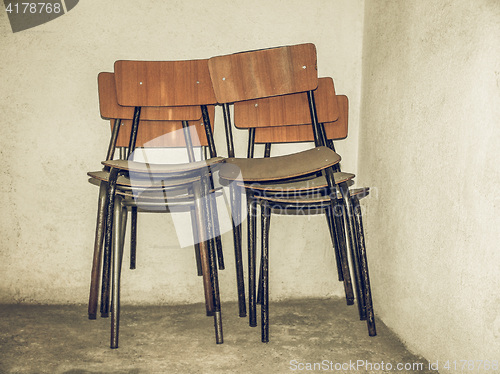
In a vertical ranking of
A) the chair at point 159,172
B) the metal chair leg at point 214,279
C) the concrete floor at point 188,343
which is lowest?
the concrete floor at point 188,343

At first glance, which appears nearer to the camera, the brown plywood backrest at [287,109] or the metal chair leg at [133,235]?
the brown plywood backrest at [287,109]

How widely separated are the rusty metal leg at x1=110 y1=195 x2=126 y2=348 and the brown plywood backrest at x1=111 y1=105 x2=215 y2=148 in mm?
426

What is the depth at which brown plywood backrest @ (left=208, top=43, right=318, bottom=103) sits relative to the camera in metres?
1.97

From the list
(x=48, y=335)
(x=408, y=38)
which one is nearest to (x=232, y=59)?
(x=408, y=38)

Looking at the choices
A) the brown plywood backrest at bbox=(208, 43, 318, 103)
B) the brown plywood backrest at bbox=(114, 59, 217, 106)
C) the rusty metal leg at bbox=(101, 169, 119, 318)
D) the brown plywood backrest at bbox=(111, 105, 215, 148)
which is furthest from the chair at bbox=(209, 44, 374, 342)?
the rusty metal leg at bbox=(101, 169, 119, 318)

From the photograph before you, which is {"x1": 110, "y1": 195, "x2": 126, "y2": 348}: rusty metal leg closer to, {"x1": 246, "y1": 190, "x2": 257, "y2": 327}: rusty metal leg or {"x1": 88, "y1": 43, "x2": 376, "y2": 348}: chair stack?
{"x1": 88, "y1": 43, "x2": 376, "y2": 348}: chair stack

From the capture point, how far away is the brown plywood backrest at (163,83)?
2.03 meters

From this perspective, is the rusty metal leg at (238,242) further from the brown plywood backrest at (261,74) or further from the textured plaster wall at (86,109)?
the brown plywood backrest at (261,74)

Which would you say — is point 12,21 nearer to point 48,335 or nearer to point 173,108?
point 173,108

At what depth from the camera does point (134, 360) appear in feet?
5.49

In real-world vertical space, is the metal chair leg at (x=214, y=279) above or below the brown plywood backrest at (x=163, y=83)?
below

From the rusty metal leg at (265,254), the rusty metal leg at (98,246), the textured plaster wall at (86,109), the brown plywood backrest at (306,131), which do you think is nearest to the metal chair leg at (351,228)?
the rusty metal leg at (265,254)

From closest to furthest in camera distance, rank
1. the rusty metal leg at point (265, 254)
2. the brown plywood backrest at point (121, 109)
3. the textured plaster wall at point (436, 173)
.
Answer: the textured plaster wall at point (436, 173) < the rusty metal leg at point (265, 254) < the brown plywood backrest at point (121, 109)

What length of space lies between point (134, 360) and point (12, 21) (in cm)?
166
